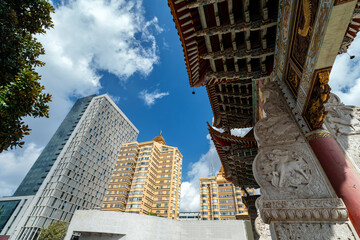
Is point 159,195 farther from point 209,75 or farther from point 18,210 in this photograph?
point 209,75

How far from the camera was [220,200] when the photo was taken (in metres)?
59.7

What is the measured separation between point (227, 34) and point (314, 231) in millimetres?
5340

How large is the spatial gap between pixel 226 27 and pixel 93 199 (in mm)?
63213

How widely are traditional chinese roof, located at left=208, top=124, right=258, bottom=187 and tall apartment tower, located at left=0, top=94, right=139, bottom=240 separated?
170ft

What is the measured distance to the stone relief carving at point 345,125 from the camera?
129 inches

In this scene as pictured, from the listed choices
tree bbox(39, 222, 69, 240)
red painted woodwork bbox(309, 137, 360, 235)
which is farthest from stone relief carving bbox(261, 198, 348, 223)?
tree bbox(39, 222, 69, 240)

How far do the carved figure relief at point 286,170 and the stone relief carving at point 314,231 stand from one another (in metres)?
0.55

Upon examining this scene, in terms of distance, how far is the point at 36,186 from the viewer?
49219 mm

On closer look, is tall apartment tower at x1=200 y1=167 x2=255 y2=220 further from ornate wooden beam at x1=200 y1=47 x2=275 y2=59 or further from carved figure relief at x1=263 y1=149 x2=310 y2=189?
carved figure relief at x1=263 y1=149 x2=310 y2=189

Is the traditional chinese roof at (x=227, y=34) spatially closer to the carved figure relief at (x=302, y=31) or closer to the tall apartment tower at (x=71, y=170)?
the carved figure relief at (x=302, y=31)

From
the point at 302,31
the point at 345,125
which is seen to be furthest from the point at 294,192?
the point at 302,31

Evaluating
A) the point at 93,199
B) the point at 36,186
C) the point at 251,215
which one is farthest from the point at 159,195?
the point at 251,215

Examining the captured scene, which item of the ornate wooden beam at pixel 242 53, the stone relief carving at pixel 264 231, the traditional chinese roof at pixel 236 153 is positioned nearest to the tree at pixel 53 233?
the traditional chinese roof at pixel 236 153

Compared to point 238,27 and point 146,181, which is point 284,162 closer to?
point 238,27
